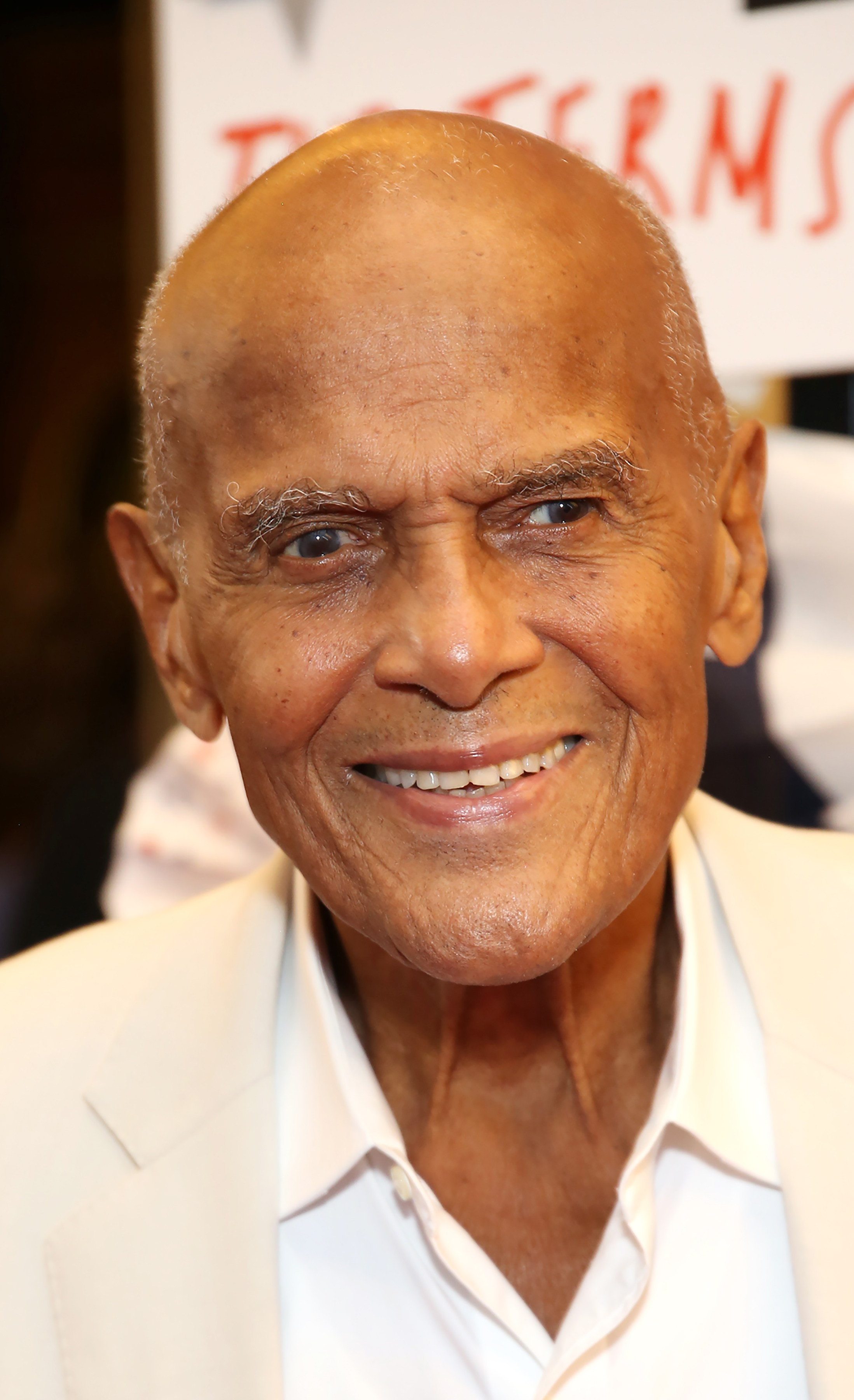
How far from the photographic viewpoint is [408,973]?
63.0 inches

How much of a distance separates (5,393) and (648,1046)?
2953 millimetres

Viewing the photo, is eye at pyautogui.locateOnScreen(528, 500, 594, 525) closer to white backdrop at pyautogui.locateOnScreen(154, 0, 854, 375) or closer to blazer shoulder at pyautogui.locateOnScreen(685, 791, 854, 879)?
blazer shoulder at pyautogui.locateOnScreen(685, 791, 854, 879)

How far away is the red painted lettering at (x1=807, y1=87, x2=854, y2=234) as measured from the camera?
6.32 feet

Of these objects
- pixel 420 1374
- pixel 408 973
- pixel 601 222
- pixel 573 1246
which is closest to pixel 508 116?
pixel 601 222

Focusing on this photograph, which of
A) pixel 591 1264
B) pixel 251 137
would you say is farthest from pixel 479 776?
pixel 251 137

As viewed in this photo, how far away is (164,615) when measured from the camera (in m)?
1.68

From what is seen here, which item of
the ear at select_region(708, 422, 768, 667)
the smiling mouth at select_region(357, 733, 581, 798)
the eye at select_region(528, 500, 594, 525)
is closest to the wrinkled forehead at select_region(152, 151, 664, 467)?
the eye at select_region(528, 500, 594, 525)

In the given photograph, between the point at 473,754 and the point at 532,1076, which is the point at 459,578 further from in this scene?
the point at 532,1076

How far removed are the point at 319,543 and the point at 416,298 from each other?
0.25 meters

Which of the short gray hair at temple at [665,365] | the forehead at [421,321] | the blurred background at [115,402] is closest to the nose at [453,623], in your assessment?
the forehead at [421,321]

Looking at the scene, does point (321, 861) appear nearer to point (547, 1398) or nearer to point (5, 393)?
point (547, 1398)

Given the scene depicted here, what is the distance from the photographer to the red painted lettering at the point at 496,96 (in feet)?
6.68

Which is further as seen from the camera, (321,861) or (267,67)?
(267,67)

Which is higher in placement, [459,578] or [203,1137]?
[459,578]
